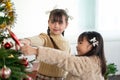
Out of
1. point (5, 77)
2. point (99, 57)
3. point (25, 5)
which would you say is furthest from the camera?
point (25, 5)

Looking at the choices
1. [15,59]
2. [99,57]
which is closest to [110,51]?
[99,57]

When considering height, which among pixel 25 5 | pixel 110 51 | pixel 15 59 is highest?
pixel 25 5

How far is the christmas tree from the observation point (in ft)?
3.62

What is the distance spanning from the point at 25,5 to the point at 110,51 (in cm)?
114

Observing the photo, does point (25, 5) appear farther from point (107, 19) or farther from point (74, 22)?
point (107, 19)

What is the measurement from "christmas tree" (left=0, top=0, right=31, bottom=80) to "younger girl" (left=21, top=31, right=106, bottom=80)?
95 mm

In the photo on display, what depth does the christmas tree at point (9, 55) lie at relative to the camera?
1.10 metres

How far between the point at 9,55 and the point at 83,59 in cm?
46

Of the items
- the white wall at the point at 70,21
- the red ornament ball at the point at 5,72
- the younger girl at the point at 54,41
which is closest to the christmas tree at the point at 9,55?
the red ornament ball at the point at 5,72

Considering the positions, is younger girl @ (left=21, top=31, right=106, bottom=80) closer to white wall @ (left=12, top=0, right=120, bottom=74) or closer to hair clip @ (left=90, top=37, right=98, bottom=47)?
hair clip @ (left=90, top=37, right=98, bottom=47)

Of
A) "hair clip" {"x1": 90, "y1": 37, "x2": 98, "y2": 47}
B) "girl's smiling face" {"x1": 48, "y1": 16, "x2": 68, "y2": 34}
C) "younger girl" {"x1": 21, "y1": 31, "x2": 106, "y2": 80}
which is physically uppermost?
"girl's smiling face" {"x1": 48, "y1": 16, "x2": 68, "y2": 34}

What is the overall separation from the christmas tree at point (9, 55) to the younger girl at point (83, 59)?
9 centimetres

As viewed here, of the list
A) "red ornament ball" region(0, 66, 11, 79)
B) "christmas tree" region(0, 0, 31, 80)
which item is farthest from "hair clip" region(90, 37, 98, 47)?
"red ornament ball" region(0, 66, 11, 79)

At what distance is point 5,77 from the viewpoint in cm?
108
